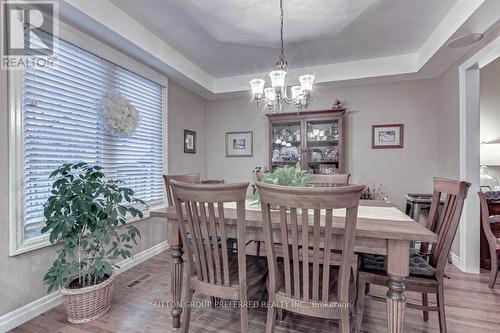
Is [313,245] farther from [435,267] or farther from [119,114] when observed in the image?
[119,114]

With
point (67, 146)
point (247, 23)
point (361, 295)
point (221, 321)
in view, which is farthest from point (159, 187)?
point (361, 295)

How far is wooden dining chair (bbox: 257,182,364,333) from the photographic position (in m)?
1.13

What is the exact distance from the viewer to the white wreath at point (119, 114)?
2.59 metres

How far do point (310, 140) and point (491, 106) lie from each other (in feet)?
9.67

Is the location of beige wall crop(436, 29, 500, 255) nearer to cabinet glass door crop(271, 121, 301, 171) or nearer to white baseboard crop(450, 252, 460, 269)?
white baseboard crop(450, 252, 460, 269)

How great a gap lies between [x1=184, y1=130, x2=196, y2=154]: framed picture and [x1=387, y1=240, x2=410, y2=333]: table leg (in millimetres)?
3286

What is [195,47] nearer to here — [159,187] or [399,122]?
[159,187]

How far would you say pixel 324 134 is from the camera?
3803 mm

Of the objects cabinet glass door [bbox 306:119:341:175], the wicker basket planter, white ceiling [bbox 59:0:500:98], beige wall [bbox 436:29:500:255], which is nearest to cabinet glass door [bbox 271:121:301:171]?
cabinet glass door [bbox 306:119:341:175]

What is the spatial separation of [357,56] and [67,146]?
138 inches

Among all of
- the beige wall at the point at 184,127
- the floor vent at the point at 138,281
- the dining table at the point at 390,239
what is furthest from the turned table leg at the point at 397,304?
the beige wall at the point at 184,127

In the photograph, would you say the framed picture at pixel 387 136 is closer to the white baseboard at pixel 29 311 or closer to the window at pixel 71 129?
the window at pixel 71 129

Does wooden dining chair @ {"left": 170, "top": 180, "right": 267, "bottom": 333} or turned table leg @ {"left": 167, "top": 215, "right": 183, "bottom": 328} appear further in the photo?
turned table leg @ {"left": 167, "top": 215, "right": 183, "bottom": 328}

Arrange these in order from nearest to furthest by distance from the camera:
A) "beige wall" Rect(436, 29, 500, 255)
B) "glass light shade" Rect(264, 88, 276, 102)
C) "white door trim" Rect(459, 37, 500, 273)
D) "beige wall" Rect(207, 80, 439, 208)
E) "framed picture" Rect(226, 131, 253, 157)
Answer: "glass light shade" Rect(264, 88, 276, 102), "white door trim" Rect(459, 37, 500, 273), "beige wall" Rect(436, 29, 500, 255), "beige wall" Rect(207, 80, 439, 208), "framed picture" Rect(226, 131, 253, 157)
